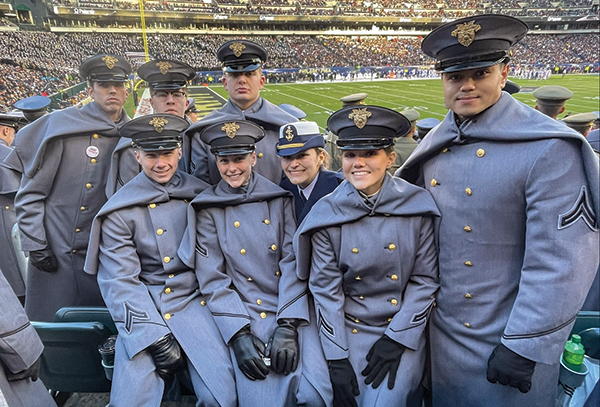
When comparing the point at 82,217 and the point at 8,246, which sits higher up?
the point at 82,217

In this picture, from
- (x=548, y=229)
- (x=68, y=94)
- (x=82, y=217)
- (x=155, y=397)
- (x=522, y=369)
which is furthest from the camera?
(x=68, y=94)

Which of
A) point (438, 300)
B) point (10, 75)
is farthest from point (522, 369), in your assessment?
point (10, 75)

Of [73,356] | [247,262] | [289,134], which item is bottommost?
[73,356]

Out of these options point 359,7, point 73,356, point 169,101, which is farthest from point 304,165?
point 359,7

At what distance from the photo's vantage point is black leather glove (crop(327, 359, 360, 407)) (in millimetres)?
2123

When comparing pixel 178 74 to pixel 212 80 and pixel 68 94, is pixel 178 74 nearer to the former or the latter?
pixel 68 94

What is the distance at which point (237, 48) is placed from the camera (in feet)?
Result: 10.7

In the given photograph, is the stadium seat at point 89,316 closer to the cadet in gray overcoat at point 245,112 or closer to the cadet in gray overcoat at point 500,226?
the cadet in gray overcoat at point 245,112

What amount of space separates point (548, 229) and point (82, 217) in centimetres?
375

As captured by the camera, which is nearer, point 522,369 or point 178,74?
point 522,369

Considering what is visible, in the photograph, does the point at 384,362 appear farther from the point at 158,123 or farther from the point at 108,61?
the point at 108,61

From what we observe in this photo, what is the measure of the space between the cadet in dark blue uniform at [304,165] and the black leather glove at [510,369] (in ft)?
5.08

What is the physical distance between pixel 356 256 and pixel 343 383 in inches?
30.9

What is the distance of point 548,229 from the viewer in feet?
5.56
